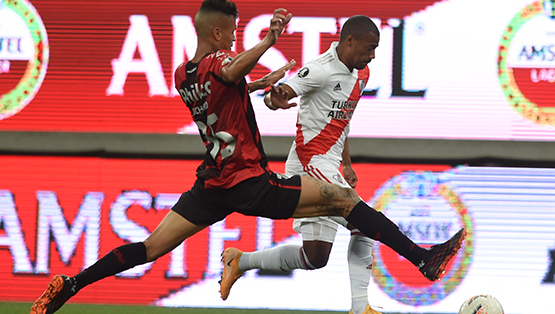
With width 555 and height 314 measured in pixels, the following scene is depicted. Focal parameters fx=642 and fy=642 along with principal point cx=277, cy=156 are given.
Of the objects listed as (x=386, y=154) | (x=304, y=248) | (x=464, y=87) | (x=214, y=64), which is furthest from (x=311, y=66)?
(x=464, y=87)

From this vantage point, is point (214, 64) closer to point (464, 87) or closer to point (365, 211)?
point (365, 211)

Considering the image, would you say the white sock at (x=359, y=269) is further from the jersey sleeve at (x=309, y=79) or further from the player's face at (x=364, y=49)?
the player's face at (x=364, y=49)

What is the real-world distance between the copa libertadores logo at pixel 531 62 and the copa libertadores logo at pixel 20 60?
382 centimetres

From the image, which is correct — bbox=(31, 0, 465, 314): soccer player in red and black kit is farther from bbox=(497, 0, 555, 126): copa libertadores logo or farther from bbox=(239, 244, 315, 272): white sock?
bbox=(497, 0, 555, 126): copa libertadores logo

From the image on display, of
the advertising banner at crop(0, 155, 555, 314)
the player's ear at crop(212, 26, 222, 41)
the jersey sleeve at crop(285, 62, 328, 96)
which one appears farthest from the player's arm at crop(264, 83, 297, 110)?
the advertising banner at crop(0, 155, 555, 314)

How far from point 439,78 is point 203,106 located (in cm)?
271

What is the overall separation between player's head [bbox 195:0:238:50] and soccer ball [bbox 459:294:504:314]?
194cm

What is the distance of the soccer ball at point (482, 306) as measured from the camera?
A: 137 inches

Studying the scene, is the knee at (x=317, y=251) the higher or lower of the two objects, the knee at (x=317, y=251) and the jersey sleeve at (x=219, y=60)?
the lower

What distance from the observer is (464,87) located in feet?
17.3

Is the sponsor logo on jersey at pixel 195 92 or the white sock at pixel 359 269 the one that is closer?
the sponsor logo on jersey at pixel 195 92

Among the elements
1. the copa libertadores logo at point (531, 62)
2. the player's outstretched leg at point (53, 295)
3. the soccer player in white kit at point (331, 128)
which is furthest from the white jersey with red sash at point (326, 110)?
the copa libertadores logo at point (531, 62)

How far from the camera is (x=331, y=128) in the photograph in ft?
12.6

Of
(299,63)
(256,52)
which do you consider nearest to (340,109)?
(256,52)
